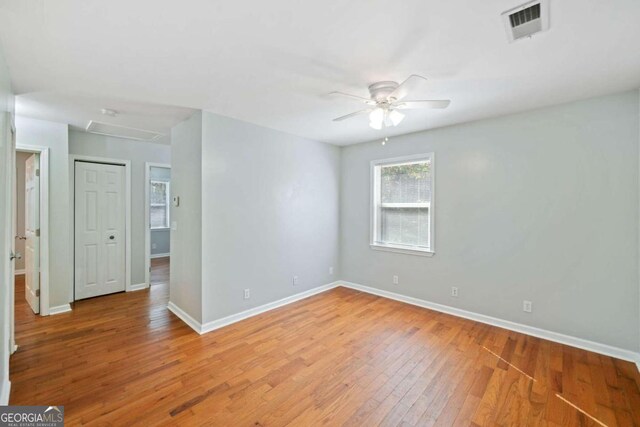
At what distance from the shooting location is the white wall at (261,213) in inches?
126

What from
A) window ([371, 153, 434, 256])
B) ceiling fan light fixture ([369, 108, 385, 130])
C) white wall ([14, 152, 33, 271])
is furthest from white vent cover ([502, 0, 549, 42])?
white wall ([14, 152, 33, 271])

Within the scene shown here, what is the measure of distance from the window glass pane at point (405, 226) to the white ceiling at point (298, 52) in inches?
63.7

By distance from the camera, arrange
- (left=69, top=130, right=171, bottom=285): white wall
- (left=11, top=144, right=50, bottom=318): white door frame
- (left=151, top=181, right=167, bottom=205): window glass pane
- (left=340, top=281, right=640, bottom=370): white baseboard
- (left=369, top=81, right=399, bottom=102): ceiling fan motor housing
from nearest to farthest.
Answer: (left=369, top=81, right=399, bottom=102): ceiling fan motor housing → (left=340, top=281, right=640, bottom=370): white baseboard → (left=11, top=144, right=50, bottom=318): white door frame → (left=69, top=130, right=171, bottom=285): white wall → (left=151, top=181, right=167, bottom=205): window glass pane

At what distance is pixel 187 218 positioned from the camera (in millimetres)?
3383

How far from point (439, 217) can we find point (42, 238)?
5.17m

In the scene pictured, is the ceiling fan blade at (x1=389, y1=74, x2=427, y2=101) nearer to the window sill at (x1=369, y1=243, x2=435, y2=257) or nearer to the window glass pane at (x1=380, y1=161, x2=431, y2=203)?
the window glass pane at (x1=380, y1=161, x2=431, y2=203)

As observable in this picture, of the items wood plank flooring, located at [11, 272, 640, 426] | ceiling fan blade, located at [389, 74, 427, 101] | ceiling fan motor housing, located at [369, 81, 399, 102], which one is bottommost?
wood plank flooring, located at [11, 272, 640, 426]

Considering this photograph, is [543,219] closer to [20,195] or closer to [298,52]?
[298,52]

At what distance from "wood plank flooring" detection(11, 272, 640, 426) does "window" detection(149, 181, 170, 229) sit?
14.4 feet

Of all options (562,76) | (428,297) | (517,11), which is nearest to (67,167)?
(517,11)

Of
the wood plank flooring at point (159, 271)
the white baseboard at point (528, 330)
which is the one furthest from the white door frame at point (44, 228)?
the white baseboard at point (528, 330)

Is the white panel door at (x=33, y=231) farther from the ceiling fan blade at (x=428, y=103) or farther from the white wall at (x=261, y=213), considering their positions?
the ceiling fan blade at (x=428, y=103)

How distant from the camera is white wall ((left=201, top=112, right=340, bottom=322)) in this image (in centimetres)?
321

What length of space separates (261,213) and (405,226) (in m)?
2.18
